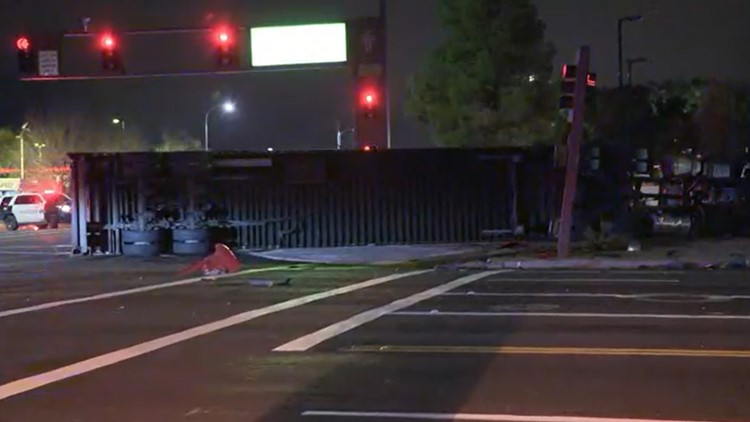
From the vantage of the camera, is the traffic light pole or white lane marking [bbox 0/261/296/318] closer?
white lane marking [bbox 0/261/296/318]

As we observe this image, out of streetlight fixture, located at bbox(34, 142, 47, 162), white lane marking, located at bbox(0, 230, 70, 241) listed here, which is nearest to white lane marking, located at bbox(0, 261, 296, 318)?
white lane marking, located at bbox(0, 230, 70, 241)

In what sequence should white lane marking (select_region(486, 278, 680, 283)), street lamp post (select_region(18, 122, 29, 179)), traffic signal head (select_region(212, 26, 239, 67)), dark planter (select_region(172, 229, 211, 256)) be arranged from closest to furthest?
white lane marking (select_region(486, 278, 680, 283)), dark planter (select_region(172, 229, 211, 256)), traffic signal head (select_region(212, 26, 239, 67)), street lamp post (select_region(18, 122, 29, 179))

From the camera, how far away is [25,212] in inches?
1810

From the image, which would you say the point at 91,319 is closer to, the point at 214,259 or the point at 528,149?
the point at 214,259

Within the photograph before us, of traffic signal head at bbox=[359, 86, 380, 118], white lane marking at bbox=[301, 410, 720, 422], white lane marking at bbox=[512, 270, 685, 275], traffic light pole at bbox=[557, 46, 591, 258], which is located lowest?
white lane marking at bbox=[301, 410, 720, 422]

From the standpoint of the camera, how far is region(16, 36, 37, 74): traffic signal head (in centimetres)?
3300

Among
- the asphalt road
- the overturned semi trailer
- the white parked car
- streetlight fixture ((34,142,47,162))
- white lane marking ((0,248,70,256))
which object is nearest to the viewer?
the asphalt road

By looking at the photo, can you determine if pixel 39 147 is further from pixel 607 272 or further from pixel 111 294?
pixel 607 272

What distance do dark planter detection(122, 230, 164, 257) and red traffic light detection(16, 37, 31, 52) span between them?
368 inches

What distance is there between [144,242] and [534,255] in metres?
10.2

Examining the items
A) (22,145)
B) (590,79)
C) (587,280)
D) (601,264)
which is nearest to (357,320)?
(587,280)

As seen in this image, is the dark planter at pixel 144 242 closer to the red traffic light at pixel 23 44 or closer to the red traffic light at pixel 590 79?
the red traffic light at pixel 23 44

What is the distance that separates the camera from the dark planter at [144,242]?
26.9 meters

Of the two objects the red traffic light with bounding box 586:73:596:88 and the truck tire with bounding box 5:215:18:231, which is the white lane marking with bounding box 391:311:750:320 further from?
the truck tire with bounding box 5:215:18:231
